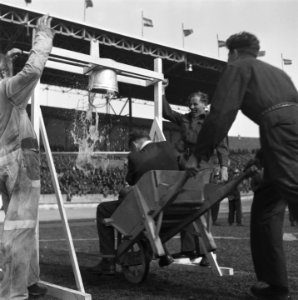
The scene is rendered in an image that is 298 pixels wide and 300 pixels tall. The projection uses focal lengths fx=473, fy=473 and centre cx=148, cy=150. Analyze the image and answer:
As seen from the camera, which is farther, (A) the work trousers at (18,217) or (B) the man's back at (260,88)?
(A) the work trousers at (18,217)

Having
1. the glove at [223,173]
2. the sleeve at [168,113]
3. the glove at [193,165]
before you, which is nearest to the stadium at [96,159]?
the sleeve at [168,113]

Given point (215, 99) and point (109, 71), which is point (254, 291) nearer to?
point (215, 99)

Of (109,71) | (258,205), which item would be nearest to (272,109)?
(258,205)

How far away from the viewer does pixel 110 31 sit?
2848cm

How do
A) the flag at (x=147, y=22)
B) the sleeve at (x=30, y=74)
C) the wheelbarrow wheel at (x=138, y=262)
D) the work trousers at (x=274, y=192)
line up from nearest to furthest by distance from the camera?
the work trousers at (x=274, y=192), the sleeve at (x=30, y=74), the wheelbarrow wheel at (x=138, y=262), the flag at (x=147, y=22)

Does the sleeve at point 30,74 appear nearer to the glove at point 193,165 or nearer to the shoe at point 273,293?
the glove at point 193,165

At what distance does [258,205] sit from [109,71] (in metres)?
2.25

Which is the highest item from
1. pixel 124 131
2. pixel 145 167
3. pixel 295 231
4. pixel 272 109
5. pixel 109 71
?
pixel 124 131

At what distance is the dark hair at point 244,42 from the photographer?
3.50m

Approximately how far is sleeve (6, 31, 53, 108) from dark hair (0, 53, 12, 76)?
0.95ft

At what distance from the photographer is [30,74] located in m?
3.47

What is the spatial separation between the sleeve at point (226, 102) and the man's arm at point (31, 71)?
131 centimetres

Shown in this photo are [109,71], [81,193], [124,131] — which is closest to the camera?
[109,71]

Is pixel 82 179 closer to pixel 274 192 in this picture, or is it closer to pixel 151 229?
pixel 151 229
